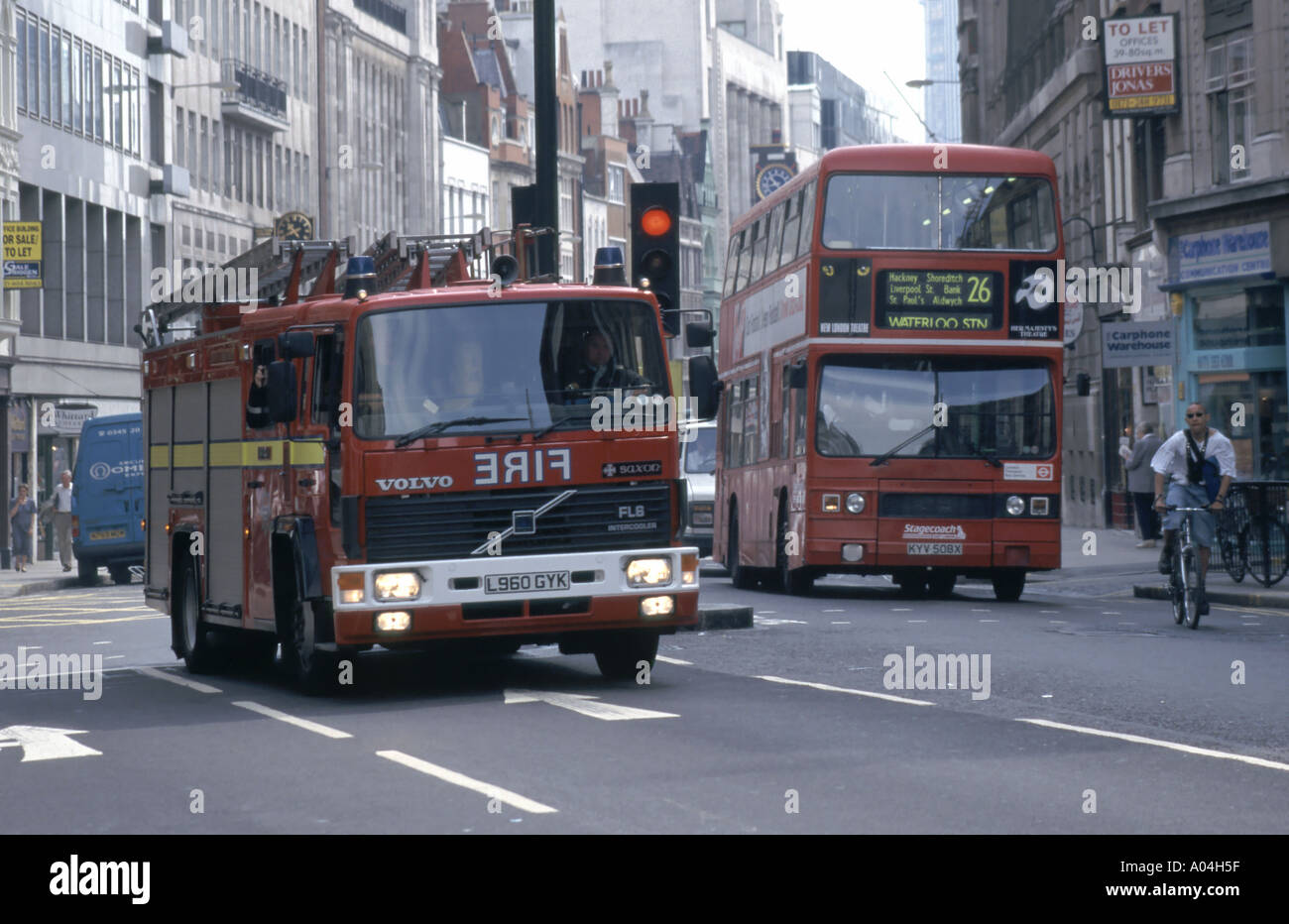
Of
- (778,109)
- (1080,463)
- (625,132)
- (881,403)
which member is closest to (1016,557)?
(881,403)

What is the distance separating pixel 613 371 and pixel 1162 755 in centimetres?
461

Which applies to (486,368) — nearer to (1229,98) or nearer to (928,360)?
(928,360)

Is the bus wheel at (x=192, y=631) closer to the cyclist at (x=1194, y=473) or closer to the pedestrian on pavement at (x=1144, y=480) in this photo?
the cyclist at (x=1194, y=473)

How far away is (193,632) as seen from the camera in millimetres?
17891

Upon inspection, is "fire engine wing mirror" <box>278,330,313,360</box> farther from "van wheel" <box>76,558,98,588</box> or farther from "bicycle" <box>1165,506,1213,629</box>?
"van wheel" <box>76,558,98,588</box>

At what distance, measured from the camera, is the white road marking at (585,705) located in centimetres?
1321

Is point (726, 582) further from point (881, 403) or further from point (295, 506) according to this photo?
point (295, 506)

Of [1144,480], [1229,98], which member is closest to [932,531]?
[1144,480]

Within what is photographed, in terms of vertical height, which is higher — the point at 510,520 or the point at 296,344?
the point at 296,344

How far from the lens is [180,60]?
69062 millimetres

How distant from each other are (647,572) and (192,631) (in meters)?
4.78

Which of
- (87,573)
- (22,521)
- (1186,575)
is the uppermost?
(22,521)

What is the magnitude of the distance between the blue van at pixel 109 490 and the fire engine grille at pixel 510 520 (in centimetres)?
2510

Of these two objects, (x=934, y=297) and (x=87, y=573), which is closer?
(x=934, y=297)
